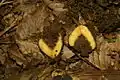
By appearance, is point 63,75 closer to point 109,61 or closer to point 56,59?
point 56,59

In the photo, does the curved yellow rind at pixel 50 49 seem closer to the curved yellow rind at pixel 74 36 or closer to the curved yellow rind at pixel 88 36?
the curved yellow rind at pixel 74 36

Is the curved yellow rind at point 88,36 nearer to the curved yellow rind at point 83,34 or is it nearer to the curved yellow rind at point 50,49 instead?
the curved yellow rind at point 83,34

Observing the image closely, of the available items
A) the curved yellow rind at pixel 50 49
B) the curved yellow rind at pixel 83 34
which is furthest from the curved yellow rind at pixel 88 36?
the curved yellow rind at pixel 50 49

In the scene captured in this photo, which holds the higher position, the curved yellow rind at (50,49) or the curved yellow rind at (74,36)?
the curved yellow rind at (74,36)

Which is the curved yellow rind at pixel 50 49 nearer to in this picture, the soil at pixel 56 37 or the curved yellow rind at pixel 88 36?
the soil at pixel 56 37

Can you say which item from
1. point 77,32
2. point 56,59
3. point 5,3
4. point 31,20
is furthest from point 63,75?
point 5,3

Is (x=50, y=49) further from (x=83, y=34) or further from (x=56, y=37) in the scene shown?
(x=83, y=34)

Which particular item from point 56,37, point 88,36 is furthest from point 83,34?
point 56,37

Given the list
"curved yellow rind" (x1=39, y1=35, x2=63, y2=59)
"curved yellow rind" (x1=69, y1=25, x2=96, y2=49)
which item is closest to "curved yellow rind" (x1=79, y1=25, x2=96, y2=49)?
"curved yellow rind" (x1=69, y1=25, x2=96, y2=49)
